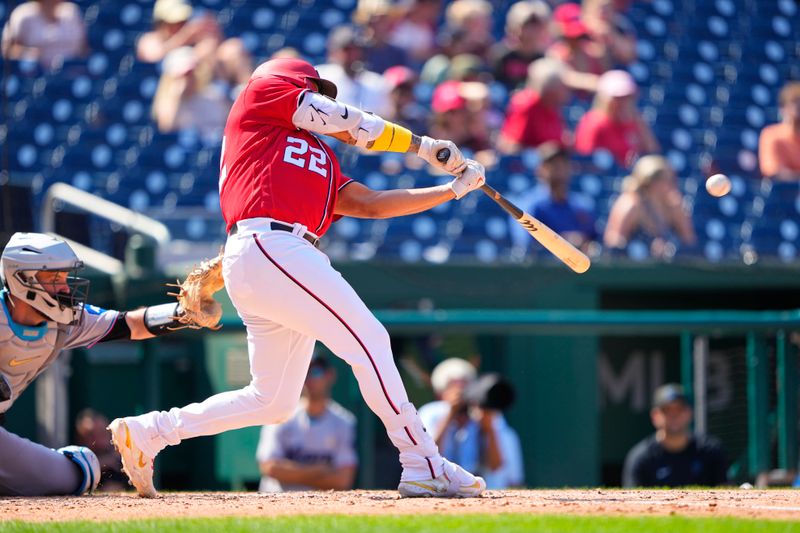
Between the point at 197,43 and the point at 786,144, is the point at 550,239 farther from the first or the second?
the point at 197,43

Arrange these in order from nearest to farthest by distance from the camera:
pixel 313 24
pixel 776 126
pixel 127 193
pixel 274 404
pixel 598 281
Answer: pixel 274 404 < pixel 598 281 < pixel 127 193 < pixel 776 126 < pixel 313 24

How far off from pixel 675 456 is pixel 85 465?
3.47 meters

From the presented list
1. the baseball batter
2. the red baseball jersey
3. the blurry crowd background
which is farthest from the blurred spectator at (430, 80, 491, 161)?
the red baseball jersey

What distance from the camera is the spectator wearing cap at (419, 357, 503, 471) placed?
777 centimetres

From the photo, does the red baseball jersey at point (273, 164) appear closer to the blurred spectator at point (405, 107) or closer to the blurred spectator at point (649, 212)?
the blurred spectator at point (649, 212)

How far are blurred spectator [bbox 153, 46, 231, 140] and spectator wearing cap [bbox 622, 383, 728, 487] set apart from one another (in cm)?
421

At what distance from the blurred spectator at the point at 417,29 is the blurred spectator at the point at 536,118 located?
1.31 metres

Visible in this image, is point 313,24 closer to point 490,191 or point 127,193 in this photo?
point 127,193

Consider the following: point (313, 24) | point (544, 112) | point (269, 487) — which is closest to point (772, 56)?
point (544, 112)

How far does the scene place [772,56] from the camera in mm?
12633

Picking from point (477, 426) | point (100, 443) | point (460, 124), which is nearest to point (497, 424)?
point (477, 426)

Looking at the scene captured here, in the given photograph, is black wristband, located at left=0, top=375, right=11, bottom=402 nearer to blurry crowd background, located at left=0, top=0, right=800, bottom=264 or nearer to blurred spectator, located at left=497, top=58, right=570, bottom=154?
blurry crowd background, located at left=0, top=0, right=800, bottom=264

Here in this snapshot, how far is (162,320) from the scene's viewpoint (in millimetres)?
5488

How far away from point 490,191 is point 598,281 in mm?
3877
